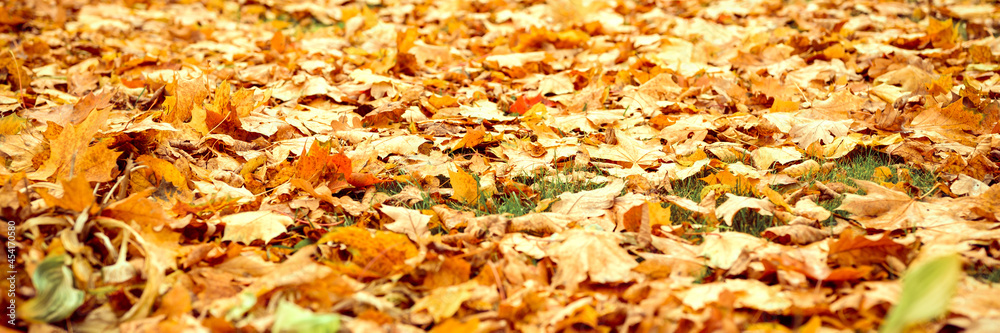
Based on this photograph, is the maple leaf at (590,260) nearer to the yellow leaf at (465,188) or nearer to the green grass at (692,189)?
the green grass at (692,189)

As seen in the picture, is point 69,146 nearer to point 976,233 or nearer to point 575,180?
point 575,180

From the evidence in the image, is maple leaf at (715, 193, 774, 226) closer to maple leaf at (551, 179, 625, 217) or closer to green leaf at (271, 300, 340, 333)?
maple leaf at (551, 179, 625, 217)

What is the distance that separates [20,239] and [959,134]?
269 centimetres

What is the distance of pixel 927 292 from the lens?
914mm

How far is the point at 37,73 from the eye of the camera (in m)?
3.17

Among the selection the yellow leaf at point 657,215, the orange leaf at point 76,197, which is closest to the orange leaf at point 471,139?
the yellow leaf at point 657,215

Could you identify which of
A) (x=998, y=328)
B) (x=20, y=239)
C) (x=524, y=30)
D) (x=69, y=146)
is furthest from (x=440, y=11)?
(x=998, y=328)

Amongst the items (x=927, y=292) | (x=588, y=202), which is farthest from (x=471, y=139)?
(x=927, y=292)

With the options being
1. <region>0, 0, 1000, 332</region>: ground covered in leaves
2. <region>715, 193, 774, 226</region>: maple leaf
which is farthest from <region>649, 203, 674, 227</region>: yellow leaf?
<region>715, 193, 774, 226</region>: maple leaf

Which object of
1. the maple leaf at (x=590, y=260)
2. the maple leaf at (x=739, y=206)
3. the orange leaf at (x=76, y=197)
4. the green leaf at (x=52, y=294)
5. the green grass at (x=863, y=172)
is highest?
the orange leaf at (x=76, y=197)

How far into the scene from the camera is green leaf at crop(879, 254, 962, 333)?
2.94 feet

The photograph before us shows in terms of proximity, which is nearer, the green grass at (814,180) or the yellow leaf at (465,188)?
the green grass at (814,180)

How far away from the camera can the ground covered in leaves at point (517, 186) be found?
127cm

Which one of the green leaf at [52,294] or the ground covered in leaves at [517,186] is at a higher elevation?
the green leaf at [52,294]
